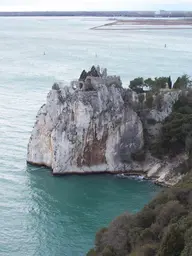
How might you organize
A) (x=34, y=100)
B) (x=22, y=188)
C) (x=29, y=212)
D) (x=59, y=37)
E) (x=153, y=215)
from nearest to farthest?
(x=153, y=215), (x=29, y=212), (x=22, y=188), (x=34, y=100), (x=59, y=37)

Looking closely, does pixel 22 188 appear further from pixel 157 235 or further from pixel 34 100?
pixel 34 100

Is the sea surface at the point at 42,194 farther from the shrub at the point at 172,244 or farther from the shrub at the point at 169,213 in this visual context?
the shrub at the point at 172,244

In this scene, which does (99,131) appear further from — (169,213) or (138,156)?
(169,213)

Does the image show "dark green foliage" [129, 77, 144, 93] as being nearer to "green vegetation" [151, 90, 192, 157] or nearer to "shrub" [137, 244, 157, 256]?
"green vegetation" [151, 90, 192, 157]

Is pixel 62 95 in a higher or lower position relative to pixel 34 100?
higher

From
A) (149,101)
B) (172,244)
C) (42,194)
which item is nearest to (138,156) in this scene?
Answer: (149,101)

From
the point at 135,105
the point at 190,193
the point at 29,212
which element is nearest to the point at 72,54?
the point at 135,105

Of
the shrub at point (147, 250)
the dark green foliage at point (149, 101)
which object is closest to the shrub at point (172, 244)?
the shrub at point (147, 250)
